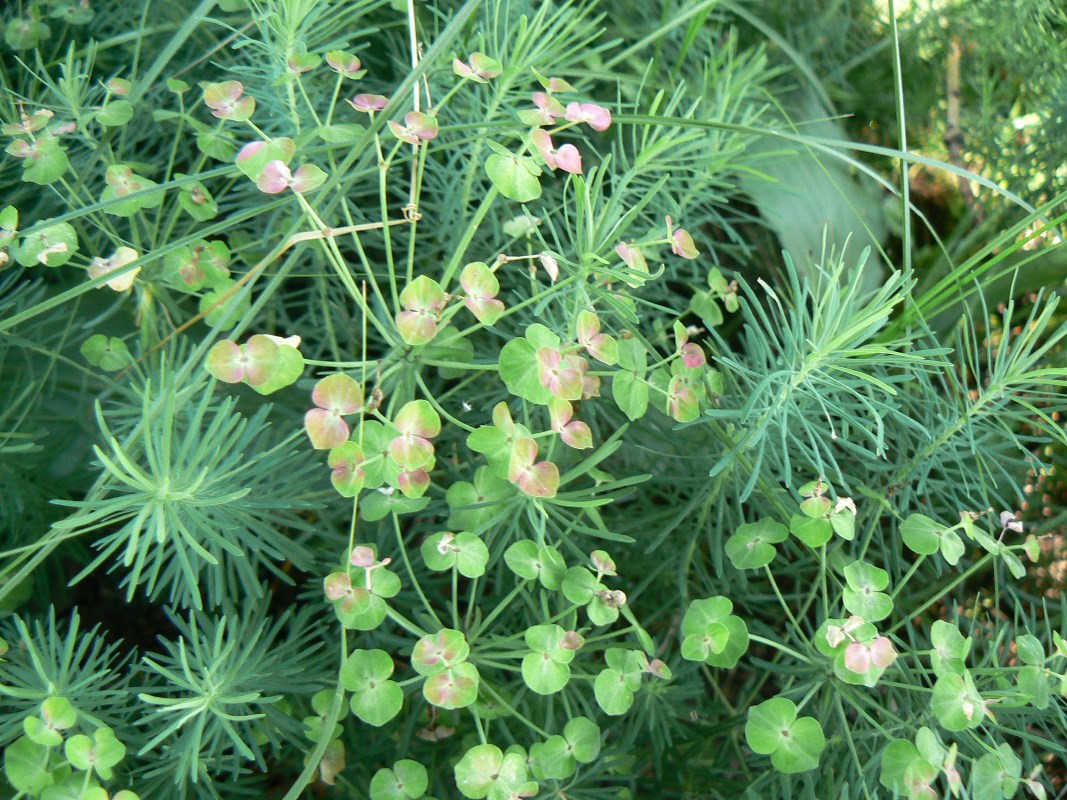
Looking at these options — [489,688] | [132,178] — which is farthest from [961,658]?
[132,178]

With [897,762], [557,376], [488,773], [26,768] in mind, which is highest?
[557,376]

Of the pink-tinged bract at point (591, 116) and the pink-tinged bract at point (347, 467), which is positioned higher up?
the pink-tinged bract at point (591, 116)

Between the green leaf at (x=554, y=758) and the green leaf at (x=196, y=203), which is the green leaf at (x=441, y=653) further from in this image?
the green leaf at (x=196, y=203)

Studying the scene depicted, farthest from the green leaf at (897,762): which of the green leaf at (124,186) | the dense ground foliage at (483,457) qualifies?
the green leaf at (124,186)

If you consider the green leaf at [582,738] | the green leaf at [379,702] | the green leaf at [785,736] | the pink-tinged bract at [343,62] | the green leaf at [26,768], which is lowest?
the green leaf at [26,768]

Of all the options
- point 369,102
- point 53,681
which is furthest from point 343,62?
point 53,681

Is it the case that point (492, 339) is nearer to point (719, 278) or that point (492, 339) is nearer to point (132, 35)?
point (719, 278)

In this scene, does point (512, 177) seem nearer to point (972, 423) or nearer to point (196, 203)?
point (196, 203)
